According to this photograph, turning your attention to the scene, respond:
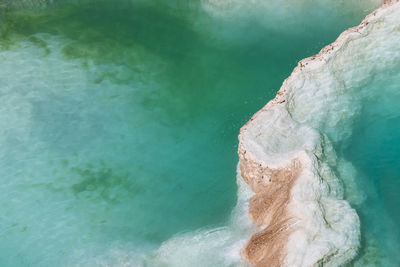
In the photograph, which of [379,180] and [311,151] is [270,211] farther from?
[379,180]

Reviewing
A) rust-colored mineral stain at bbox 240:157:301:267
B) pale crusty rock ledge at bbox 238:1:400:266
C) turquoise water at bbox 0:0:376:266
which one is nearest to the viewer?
pale crusty rock ledge at bbox 238:1:400:266

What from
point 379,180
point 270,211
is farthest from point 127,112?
point 379,180

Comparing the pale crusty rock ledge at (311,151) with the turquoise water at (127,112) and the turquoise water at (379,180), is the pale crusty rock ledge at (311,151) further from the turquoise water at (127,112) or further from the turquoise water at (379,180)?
the turquoise water at (127,112)

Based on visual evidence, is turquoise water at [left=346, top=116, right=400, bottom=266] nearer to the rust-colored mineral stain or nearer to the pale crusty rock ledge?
the pale crusty rock ledge

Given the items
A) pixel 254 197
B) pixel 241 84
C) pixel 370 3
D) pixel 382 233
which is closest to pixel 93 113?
pixel 241 84

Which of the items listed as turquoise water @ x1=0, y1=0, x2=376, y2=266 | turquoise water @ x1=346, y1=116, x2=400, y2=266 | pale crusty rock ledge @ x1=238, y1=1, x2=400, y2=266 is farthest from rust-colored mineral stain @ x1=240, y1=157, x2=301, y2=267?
turquoise water @ x1=346, y1=116, x2=400, y2=266

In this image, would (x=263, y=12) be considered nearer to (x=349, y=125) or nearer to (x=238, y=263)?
(x=349, y=125)
